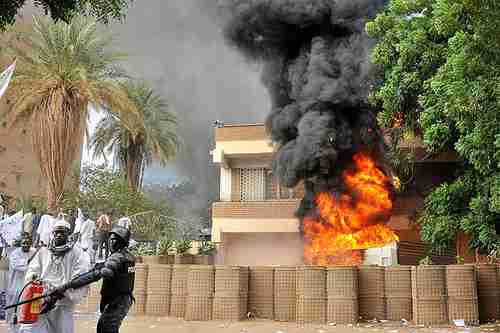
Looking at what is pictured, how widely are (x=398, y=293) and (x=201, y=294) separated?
345 cm

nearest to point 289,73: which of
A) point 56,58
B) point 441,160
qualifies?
point 441,160

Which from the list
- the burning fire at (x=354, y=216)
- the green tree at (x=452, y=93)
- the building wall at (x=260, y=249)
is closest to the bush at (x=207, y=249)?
the building wall at (x=260, y=249)

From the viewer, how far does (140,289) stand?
9852mm

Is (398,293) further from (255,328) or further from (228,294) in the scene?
(228,294)

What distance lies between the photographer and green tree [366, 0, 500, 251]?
761 centimetres

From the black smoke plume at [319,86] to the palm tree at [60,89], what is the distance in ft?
17.6

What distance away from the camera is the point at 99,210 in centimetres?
2414

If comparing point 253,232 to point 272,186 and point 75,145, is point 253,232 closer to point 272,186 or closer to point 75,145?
point 272,186

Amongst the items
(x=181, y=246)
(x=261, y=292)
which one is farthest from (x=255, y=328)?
(x=181, y=246)

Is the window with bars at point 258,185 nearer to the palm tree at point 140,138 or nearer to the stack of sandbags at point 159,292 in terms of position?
the palm tree at point 140,138

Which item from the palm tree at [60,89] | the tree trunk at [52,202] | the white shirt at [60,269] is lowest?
the white shirt at [60,269]

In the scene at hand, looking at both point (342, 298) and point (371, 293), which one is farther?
point (371, 293)

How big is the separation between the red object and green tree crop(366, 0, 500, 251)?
6.17 meters

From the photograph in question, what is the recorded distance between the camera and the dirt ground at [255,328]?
319 inches
